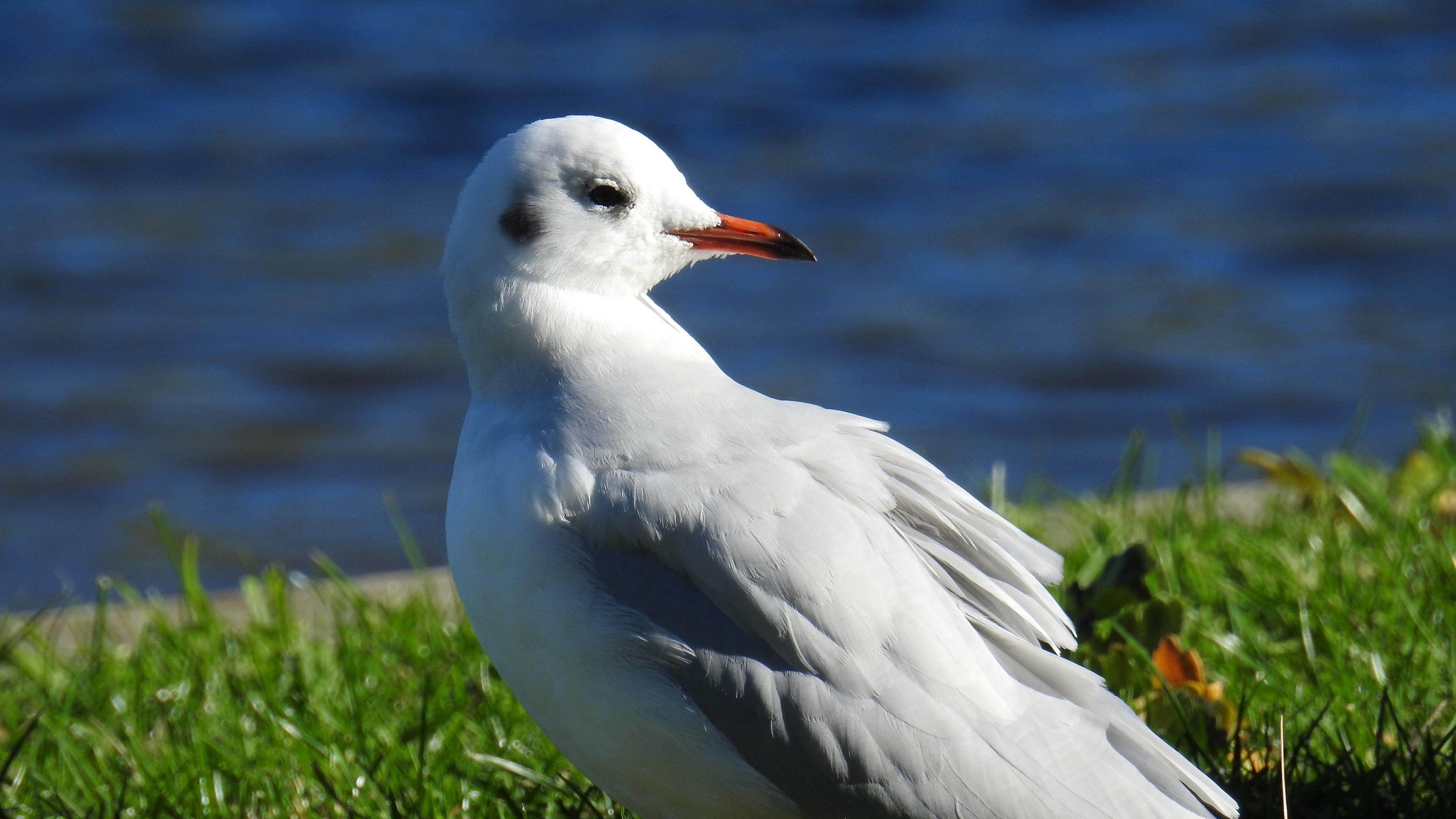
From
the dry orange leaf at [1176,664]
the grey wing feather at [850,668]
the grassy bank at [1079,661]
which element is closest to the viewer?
the grey wing feather at [850,668]

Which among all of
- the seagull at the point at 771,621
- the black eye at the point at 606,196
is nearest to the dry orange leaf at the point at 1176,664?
the seagull at the point at 771,621

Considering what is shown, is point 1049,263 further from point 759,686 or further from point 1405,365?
point 759,686

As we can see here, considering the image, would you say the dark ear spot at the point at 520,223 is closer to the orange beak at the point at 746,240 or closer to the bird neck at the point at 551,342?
the bird neck at the point at 551,342

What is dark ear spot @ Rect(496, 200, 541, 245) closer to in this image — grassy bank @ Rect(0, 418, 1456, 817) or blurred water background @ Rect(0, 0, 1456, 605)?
grassy bank @ Rect(0, 418, 1456, 817)

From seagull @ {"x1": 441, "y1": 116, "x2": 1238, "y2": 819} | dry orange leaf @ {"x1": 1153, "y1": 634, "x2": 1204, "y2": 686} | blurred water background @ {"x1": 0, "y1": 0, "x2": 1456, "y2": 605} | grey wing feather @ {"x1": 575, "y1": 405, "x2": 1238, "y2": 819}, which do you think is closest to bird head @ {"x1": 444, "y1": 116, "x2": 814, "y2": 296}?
seagull @ {"x1": 441, "y1": 116, "x2": 1238, "y2": 819}

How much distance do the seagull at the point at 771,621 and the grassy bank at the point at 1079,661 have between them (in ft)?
1.44

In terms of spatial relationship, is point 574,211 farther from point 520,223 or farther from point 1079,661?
point 1079,661

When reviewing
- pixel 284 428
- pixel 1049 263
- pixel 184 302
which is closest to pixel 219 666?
pixel 284 428

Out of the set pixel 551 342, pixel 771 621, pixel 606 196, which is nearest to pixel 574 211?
pixel 606 196

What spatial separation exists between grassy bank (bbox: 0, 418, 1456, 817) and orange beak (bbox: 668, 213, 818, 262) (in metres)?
0.82

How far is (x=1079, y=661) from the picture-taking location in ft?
10.4

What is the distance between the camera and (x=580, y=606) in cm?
230

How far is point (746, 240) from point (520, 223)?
0.43m

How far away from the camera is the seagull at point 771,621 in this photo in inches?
88.0
